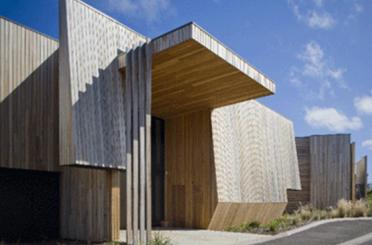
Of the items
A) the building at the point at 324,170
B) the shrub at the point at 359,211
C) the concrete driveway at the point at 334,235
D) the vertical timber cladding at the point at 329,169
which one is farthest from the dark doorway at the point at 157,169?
the vertical timber cladding at the point at 329,169

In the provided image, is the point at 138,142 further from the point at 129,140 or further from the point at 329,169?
the point at 329,169

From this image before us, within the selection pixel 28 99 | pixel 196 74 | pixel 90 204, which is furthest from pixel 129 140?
pixel 28 99

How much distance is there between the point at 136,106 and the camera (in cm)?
931

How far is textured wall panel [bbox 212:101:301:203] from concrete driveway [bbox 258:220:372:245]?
2814 millimetres

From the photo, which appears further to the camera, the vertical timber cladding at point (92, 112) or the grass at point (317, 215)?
the grass at point (317, 215)

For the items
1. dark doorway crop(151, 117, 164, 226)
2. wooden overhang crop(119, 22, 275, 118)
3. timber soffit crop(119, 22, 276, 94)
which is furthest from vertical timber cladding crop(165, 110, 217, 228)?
timber soffit crop(119, 22, 276, 94)

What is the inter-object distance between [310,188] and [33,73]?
49.6ft

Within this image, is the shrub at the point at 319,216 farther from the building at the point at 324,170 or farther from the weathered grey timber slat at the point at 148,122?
the weathered grey timber slat at the point at 148,122

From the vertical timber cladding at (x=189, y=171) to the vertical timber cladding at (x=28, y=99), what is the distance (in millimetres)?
3976

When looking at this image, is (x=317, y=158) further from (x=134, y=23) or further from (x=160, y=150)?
(x=134, y=23)

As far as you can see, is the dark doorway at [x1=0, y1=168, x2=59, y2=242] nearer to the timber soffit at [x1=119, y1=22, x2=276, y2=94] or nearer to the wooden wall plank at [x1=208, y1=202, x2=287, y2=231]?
the timber soffit at [x1=119, y1=22, x2=276, y2=94]

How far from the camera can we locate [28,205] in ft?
34.6

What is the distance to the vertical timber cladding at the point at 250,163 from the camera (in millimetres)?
13164

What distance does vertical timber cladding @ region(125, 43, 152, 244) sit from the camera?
347 inches
